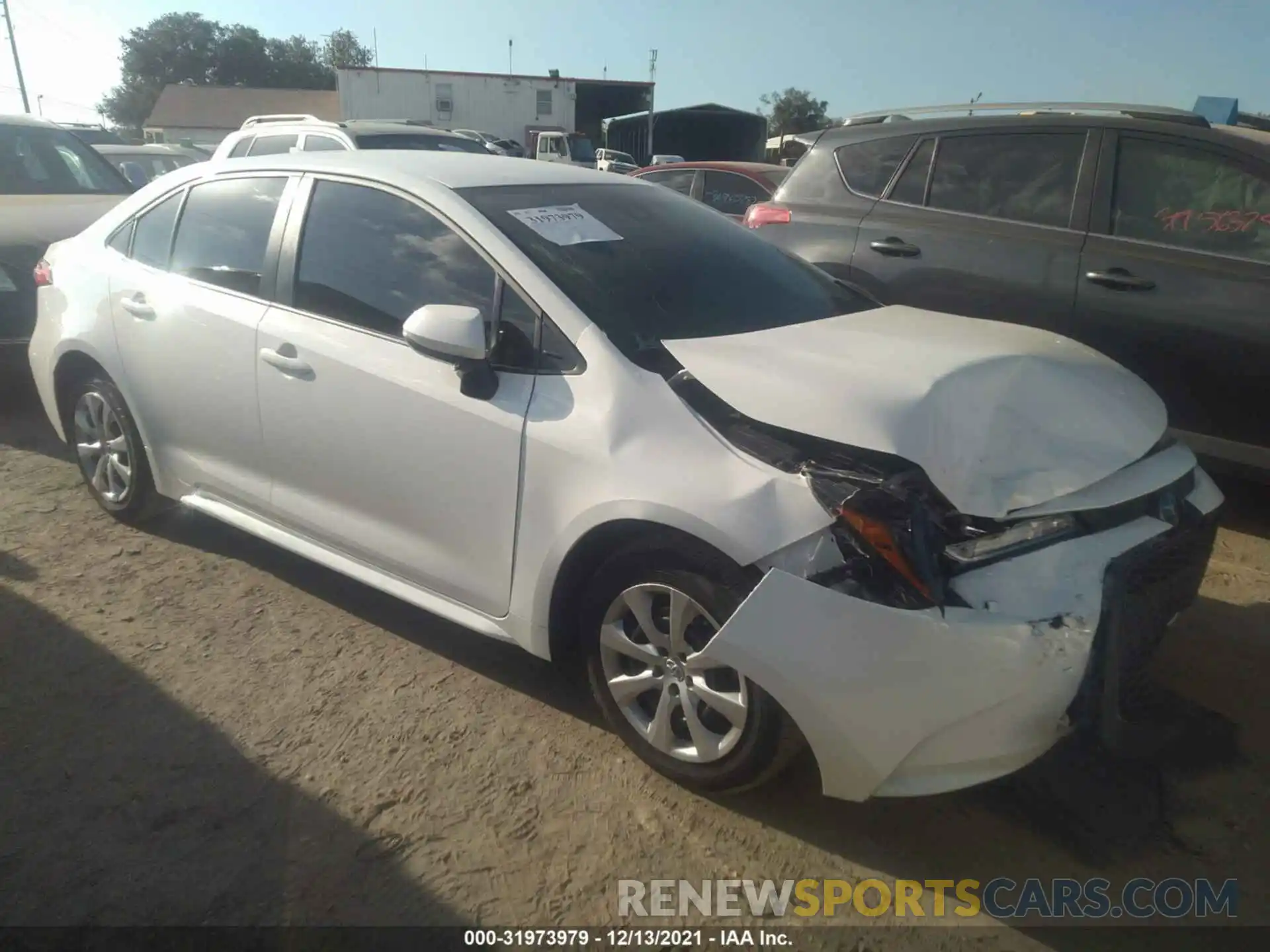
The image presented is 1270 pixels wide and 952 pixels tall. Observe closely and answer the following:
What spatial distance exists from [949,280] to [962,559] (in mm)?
3031

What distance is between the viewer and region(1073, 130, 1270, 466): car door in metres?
4.13

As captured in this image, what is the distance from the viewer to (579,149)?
3112cm

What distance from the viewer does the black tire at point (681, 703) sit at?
2.38m

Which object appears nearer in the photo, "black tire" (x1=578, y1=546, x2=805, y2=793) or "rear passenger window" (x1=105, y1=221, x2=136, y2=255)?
"black tire" (x1=578, y1=546, x2=805, y2=793)

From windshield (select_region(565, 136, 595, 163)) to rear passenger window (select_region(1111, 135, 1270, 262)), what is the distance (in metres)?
27.4

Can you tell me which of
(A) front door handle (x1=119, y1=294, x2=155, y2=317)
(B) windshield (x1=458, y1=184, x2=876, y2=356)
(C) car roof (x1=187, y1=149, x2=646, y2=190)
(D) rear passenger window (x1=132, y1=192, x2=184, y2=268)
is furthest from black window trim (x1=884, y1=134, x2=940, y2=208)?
(A) front door handle (x1=119, y1=294, x2=155, y2=317)

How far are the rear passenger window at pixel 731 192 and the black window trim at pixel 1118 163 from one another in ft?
19.1

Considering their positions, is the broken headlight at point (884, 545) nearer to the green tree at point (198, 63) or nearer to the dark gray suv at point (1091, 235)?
the dark gray suv at point (1091, 235)

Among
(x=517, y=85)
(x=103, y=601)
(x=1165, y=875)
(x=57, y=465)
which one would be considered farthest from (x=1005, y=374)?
(x=517, y=85)

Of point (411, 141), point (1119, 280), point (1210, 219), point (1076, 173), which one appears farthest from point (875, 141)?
point (411, 141)

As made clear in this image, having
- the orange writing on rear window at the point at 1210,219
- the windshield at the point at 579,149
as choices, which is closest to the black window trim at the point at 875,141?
the orange writing on rear window at the point at 1210,219

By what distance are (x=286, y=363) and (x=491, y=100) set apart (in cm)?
3902

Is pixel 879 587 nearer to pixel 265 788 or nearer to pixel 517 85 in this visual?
pixel 265 788

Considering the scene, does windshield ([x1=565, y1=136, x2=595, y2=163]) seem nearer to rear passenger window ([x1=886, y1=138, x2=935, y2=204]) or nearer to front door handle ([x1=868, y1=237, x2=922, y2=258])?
rear passenger window ([x1=886, y1=138, x2=935, y2=204])
